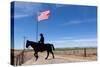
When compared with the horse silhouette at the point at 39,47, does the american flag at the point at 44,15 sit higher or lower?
higher

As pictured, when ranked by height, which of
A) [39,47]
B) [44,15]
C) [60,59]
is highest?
[44,15]

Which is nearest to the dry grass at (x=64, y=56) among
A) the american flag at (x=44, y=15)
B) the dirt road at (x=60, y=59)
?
the dirt road at (x=60, y=59)

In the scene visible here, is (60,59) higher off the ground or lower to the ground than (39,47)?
lower

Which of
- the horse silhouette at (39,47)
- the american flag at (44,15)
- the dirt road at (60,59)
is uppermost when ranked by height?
the american flag at (44,15)

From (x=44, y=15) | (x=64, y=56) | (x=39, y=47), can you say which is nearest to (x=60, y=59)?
(x=64, y=56)

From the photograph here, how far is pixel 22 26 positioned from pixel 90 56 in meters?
1.15

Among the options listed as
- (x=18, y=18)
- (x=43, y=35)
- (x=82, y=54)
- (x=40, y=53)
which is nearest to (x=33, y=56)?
(x=40, y=53)

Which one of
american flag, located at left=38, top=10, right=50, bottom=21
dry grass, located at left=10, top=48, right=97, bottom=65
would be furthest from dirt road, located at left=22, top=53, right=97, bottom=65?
american flag, located at left=38, top=10, right=50, bottom=21

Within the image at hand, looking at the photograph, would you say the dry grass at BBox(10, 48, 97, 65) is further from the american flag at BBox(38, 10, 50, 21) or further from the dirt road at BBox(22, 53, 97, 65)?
the american flag at BBox(38, 10, 50, 21)

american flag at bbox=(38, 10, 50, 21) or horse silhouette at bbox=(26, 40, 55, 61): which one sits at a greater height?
american flag at bbox=(38, 10, 50, 21)

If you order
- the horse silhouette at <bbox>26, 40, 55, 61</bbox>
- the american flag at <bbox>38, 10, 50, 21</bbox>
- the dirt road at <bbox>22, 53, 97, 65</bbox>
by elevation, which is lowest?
the dirt road at <bbox>22, 53, 97, 65</bbox>

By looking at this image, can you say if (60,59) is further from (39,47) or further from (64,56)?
(39,47)

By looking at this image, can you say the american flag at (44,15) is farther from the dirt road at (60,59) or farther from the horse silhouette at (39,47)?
the dirt road at (60,59)

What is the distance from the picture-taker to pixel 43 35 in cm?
327
